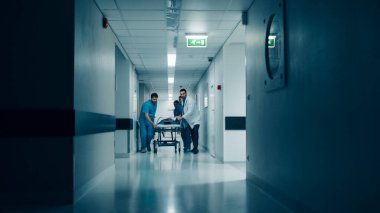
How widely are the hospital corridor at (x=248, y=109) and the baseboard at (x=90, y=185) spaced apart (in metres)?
0.02

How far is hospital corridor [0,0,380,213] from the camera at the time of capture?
2361 mm

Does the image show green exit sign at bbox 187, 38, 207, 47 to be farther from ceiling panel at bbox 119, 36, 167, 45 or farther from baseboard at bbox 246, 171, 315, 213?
baseboard at bbox 246, 171, 315, 213

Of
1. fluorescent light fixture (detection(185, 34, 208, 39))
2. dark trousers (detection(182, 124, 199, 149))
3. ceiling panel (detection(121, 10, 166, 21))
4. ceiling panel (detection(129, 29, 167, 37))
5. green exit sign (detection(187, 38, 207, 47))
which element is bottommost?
dark trousers (detection(182, 124, 199, 149))

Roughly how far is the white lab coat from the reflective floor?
3440mm

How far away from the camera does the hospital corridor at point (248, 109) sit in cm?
236

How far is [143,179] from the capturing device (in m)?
5.45

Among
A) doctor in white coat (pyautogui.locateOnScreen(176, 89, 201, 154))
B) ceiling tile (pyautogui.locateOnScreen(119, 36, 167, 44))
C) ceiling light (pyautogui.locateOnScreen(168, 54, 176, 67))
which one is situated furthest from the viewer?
doctor in white coat (pyautogui.locateOnScreen(176, 89, 201, 154))

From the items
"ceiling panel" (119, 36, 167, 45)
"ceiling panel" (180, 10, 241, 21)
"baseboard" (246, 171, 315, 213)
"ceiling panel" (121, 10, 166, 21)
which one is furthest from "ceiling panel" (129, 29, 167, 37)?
"baseboard" (246, 171, 315, 213)

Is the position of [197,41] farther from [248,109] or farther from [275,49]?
[275,49]

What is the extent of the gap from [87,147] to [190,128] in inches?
222

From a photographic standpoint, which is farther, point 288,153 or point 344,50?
point 288,153

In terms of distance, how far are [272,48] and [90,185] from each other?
2.84m
